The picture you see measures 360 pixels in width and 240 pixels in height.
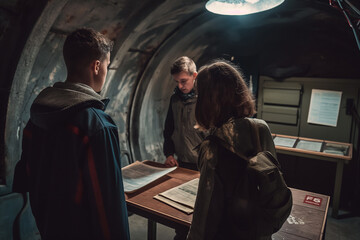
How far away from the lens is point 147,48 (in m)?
3.87

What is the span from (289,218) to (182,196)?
73cm

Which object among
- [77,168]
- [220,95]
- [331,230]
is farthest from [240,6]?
[331,230]

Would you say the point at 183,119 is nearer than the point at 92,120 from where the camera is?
No

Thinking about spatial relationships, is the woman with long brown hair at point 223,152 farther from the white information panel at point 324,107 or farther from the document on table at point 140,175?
the white information panel at point 324,107

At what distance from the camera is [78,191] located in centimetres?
123

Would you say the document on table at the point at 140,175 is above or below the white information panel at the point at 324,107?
below

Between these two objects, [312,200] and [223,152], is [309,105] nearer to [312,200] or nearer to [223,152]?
[312,200]

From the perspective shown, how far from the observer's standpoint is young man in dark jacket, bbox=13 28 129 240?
1.22m

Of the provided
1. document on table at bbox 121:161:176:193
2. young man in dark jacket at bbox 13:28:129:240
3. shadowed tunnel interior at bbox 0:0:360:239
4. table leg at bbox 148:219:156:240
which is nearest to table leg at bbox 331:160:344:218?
shadowed tunnel interior at bbox 0:0:360:239

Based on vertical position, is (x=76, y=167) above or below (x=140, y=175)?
above

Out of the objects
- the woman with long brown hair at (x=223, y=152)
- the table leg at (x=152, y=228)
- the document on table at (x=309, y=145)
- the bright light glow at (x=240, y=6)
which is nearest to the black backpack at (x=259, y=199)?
the woman with long brown hair at (x=223, y=152)

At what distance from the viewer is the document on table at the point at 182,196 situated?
1762 millimetres

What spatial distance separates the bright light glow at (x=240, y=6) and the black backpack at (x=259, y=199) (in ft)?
4.47

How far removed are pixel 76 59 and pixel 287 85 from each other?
429 cm
